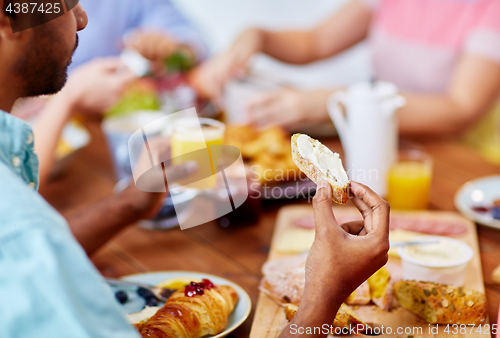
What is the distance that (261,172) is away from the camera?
1.41 metres

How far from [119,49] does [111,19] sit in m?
0.17

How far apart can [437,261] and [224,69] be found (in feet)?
4.06

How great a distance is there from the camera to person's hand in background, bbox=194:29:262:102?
6.40ft

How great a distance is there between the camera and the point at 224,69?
1968 mm

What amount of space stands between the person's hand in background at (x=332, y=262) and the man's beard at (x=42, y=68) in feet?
1.32

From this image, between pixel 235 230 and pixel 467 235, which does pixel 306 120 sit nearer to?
pixel 235 230

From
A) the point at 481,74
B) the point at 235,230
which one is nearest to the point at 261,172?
the point at 235,230

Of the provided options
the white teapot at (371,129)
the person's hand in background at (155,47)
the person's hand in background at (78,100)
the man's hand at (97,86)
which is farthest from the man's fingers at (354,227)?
the person's hand in background at (155,47)

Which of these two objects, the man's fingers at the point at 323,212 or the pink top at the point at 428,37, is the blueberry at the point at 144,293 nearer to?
the man's fingers at the point at 323,212

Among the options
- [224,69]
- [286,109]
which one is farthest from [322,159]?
[224,69]

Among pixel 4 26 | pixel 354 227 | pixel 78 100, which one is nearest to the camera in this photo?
pixel 4 26

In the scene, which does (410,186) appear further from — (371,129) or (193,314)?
(193,314)

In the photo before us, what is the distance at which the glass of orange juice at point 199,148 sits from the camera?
45.4 inches

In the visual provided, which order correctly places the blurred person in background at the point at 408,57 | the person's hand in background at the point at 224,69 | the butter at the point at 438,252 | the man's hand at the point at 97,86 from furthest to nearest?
the person's hand in background at the point at 224,69 < the blurred person in background at the point at 408,57 < the man's hand at the point at 97,86 < the butter at the point at 438,252
